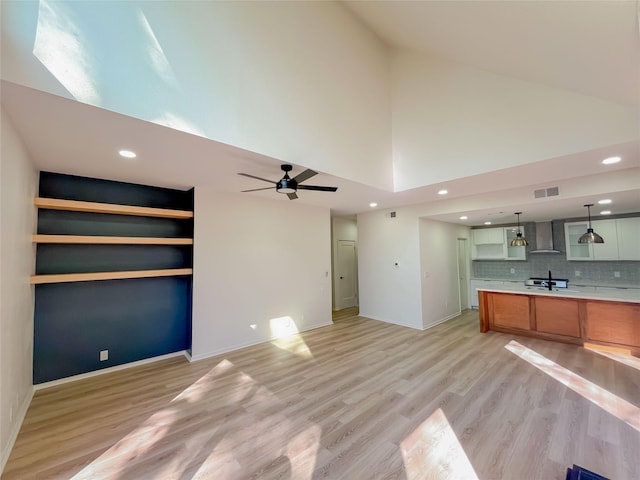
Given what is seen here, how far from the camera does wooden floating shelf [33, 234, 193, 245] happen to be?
3.12 m

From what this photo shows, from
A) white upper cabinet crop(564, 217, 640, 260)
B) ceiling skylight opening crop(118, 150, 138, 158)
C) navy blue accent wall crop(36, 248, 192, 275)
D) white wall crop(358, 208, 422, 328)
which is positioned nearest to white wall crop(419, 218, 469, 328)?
white wall crop(358, 208, 422, 328)

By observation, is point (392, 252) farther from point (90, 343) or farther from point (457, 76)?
point (90, 343)

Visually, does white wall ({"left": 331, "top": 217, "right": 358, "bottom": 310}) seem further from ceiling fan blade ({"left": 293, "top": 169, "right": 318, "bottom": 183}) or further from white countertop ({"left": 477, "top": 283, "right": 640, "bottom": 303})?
ceiling fan blade ({"left": 293, "top": 169, "right": 318, "bottom": 183})

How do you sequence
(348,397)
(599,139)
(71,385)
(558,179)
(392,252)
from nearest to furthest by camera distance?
(599,139) < (348,397) < (71,385) < (558,179) < (392,252)

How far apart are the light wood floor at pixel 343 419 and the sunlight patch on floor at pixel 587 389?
0.07 ft

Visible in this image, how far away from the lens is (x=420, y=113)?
4305 mm

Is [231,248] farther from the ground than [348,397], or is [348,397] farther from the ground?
[231,248]

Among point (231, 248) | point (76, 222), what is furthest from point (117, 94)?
point (231, 248)

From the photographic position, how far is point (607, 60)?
2.00 metres

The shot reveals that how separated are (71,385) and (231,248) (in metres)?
2.71

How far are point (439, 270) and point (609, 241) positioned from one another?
3.49 meters

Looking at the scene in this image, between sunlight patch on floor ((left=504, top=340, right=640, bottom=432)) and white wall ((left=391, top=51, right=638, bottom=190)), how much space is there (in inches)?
107

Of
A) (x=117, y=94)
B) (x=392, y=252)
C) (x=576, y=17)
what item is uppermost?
(x=576, y=17)

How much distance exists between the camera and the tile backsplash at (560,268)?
5.57 m
